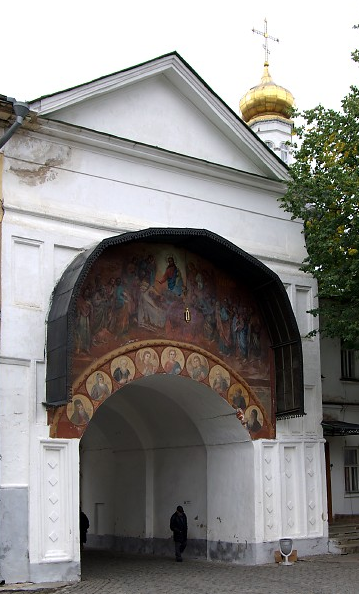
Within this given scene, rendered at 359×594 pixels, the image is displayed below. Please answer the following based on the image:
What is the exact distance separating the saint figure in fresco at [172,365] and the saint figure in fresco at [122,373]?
822 millimetres

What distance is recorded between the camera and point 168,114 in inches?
688

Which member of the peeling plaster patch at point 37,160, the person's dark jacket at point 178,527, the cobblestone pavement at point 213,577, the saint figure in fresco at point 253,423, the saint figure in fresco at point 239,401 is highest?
the peeling plaster patch at point 37,160

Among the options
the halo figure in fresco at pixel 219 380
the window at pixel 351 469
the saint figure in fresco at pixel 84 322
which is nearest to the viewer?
the saint figure in fresco at pixel 84 322

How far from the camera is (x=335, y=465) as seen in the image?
70.8 ft

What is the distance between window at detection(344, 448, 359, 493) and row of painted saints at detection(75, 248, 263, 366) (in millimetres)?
5769

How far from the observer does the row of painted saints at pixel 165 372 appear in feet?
49.0

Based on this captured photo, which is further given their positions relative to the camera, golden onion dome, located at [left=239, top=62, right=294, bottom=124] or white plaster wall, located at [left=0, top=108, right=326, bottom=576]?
golden onion dome, located at [left=239, top=62, right=294, bottom=124]

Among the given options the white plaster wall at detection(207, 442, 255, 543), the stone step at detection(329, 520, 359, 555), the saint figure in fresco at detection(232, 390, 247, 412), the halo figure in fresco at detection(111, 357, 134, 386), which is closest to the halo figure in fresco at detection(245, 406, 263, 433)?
the saint figure in fresco at detection(232, 390, 247, 412)

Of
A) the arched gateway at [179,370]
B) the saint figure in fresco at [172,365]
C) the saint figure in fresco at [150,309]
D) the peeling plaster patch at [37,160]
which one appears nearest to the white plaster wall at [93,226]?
the peeling plaster patch at [37,160]

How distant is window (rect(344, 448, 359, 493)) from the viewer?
2186 cm

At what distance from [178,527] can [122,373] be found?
4127mm

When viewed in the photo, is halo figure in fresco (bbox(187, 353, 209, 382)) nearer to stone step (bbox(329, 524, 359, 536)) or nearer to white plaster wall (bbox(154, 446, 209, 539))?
white plaster wall (bbox(154, 446, 209, 539))

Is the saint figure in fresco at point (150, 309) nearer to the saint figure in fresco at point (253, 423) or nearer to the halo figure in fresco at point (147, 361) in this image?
the halo figure in fresco at point (147, 361)

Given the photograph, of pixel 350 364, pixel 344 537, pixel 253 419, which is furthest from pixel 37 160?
pixel 350 364
